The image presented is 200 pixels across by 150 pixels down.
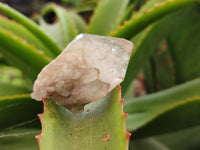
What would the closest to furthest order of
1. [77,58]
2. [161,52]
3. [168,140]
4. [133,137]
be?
1. [77,58]
2. [133,137]
3. [168,140]
4. [161,52]

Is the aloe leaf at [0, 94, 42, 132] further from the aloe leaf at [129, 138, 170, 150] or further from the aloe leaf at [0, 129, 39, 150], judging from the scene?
the aloe leaf at [129, 138, 170, 150]

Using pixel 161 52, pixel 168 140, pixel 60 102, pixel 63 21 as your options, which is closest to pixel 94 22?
pixel 63 21

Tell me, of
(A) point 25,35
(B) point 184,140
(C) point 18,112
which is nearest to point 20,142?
(C) point 18,112

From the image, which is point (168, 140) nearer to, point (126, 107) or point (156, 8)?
point (126, 107)

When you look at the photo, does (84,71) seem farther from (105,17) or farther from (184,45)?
(184,45)

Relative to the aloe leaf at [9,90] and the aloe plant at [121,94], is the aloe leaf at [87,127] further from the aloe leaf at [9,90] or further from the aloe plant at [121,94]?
the aloe leaf at [9,90]

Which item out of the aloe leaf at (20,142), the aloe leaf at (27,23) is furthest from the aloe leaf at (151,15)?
the aloe leaf at (20,142)
